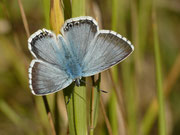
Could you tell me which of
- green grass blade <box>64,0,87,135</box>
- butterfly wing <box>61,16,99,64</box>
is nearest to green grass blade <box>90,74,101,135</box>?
green grass blade <box>64,0,87,135</box>

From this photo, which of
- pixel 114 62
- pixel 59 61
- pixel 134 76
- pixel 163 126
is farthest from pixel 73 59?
pixel 134 76

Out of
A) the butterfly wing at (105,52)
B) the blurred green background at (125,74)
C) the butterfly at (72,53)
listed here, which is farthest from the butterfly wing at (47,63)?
the blurred green background at (125,74)

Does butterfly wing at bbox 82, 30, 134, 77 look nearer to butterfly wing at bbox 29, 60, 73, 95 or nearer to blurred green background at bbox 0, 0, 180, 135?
butterfly wing at bbox 29, 60, 73, 95

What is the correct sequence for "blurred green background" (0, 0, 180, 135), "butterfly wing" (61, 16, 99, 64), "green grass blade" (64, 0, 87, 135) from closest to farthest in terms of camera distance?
"green grass blade" (64, 0, 87, 135) → "butterfly wing" (61, 16, 99, 64) → "blurred green background" (0, 0, 180, 135)

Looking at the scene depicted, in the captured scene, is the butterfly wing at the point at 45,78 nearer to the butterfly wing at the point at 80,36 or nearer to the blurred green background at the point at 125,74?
the butterfly wing at the point at 80,36

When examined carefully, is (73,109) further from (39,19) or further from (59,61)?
(39,19)

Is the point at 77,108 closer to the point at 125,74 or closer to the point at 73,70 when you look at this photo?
the point at 73,70
